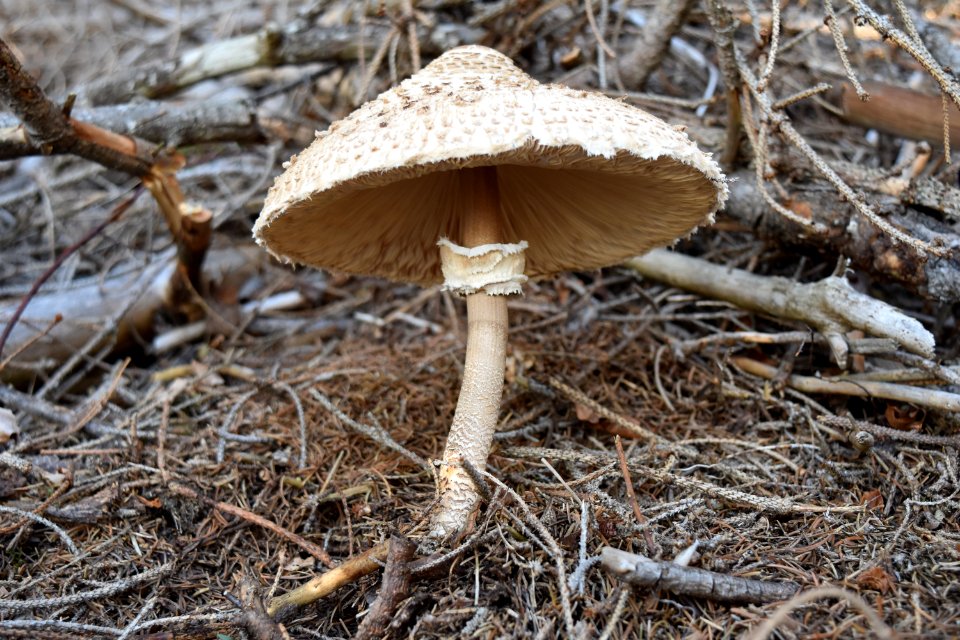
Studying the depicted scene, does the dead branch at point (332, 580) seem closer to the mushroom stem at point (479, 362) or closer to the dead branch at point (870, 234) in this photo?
the mushroom stem at point (479, 362)

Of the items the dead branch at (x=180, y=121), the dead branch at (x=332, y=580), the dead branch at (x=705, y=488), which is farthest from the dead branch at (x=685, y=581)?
the dead branch at (x=180, y=121)

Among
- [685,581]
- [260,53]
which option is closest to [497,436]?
[685,581]

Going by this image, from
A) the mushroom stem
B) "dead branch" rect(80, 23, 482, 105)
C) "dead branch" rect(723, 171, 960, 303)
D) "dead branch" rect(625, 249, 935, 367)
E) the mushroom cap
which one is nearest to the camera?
the mushroom cap

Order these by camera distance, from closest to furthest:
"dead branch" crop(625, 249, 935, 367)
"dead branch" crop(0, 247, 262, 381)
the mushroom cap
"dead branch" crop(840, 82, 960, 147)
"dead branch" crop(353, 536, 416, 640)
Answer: the mushroom cap < "dead branch" crop(353, 536, 416, 640) < "dead branch" crop(625, 249, 935, 367) < "dead branch" crop(840, 82, 960, 147) < "dead branch" crop(0, 247, 262, 381)

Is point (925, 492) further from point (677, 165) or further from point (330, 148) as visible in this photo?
point (330, 148)

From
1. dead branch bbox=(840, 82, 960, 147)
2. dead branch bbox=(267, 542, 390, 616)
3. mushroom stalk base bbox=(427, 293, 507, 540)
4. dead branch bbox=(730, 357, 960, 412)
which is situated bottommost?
dead branch bbox=(730, 357, 960, 412)

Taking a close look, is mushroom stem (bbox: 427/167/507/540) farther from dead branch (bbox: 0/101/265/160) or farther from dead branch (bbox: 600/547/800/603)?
dead branch (bbox: 0/101/265/160)

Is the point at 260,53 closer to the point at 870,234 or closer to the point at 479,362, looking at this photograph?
the point at 479,362

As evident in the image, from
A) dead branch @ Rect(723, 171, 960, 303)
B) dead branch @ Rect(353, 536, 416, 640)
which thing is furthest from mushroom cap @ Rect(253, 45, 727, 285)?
dead branch @ Rect(353, 536, 416, 640)
